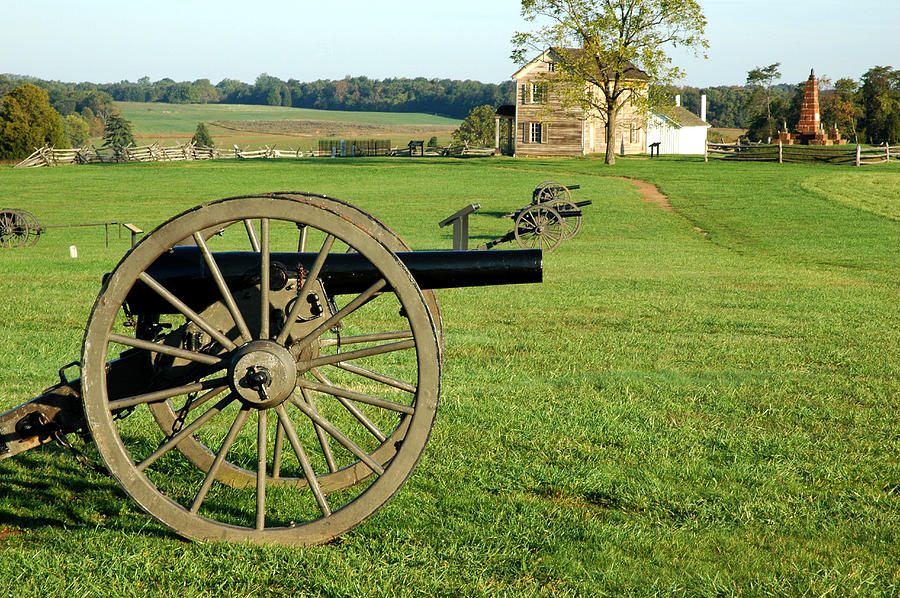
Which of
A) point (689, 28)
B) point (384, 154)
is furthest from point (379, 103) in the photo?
point (689, 28)

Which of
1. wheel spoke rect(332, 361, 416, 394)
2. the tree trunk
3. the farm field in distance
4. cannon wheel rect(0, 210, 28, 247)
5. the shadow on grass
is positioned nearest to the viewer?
wheel spoke rect(332, 361, 416, 394)

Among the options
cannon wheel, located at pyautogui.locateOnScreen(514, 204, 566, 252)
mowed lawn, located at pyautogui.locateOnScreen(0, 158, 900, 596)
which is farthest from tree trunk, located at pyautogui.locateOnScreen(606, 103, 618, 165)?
mowed lawn, located at pyautogui.locateOnScreen(0, 158, 900, 596)

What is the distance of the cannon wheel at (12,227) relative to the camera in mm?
25094

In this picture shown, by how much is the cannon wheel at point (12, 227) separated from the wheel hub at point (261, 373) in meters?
23.4

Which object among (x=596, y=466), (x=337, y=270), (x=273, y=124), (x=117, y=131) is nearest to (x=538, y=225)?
(x=596, y=466)

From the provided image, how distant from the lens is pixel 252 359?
429 centimetres

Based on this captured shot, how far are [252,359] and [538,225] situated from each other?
63.1 ft

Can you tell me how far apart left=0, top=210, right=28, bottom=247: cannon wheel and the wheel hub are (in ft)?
76.8

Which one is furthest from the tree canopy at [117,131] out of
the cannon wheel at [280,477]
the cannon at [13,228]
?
the cannon wheel at [280,477]

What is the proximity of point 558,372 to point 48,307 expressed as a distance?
786cm

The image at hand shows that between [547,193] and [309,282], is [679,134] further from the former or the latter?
[309,282]

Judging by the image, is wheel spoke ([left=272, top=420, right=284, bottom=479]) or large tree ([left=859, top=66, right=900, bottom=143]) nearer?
wheel spoke ([left=272, top=420, right=284, bottom=479])

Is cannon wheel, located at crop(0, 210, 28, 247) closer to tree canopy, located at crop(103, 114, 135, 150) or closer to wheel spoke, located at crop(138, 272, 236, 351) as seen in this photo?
wheel spoke, located at crop(138, 272, 236, 351)

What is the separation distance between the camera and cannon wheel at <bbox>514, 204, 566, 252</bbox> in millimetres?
23031
